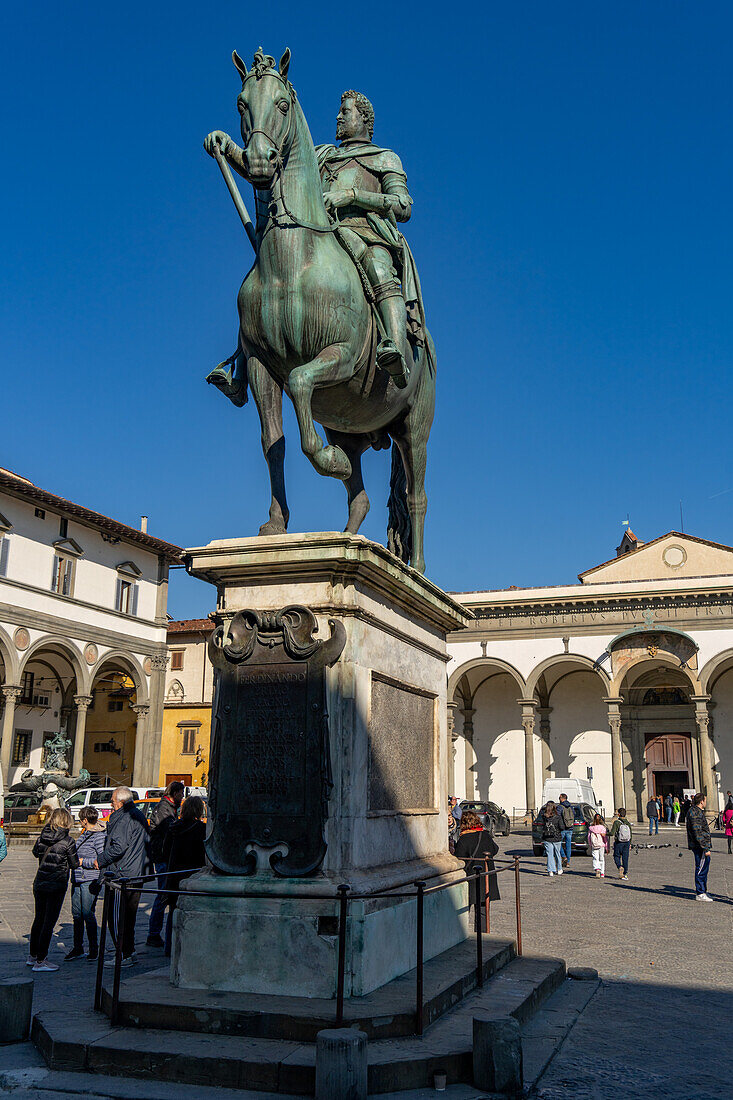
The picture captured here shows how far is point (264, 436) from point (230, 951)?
3031 mm

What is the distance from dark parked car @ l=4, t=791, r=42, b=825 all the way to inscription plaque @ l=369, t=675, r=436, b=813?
21.1 m

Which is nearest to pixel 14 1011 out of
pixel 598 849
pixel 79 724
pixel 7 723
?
pixel 598 849

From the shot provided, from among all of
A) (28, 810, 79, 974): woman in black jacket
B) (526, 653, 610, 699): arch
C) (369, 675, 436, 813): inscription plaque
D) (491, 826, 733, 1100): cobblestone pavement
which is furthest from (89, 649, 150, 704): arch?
(369, 675, 436, 813): inscription plaque

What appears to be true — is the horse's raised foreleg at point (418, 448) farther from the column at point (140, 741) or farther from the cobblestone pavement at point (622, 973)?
the column at point (140, 741)

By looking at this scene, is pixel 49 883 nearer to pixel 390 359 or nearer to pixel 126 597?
pixel 390 359

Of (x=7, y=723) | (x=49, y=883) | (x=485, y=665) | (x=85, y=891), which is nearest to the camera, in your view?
(x=49, y=883)

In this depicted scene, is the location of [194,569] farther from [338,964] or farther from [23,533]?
[23,533]

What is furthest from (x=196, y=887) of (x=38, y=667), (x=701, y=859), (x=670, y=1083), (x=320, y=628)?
(x=38, y=667)

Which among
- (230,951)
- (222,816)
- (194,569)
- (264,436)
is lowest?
(230,951)

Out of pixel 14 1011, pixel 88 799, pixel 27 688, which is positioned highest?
pixel 27 688

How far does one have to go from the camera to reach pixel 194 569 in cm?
542

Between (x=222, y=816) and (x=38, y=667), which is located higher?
(x=38, y=667)

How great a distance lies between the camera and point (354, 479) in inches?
268

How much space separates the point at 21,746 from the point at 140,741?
183 inches
